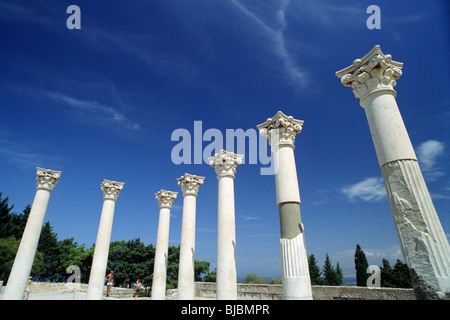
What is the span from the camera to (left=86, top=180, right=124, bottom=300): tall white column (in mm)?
34938

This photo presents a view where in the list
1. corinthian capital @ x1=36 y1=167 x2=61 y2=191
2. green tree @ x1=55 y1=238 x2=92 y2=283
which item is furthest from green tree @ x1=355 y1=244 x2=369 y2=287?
green tree @ x1=55 y1=238 x2=92 y2=283

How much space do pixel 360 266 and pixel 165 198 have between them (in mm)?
98749

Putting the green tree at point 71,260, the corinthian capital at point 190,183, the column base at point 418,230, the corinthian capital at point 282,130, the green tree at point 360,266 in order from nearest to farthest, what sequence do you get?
the column base at point 418,230
the corinthian capital at point 282,130
the corinthian capital at point 190,183
the green tree at point 360,266
the green tree at point 71,260

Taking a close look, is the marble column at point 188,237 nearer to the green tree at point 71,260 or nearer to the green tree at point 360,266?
the green tree at point 360,266

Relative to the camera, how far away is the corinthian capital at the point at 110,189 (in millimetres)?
40438

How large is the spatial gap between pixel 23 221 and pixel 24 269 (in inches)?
4472

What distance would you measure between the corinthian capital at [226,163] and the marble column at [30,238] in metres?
28.0

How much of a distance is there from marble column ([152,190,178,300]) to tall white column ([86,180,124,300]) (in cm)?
710

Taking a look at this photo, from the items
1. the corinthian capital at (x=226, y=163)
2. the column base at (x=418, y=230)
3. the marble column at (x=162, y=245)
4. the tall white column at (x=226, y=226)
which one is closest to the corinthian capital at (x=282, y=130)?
the corinthian capital at (x=226, y=163)

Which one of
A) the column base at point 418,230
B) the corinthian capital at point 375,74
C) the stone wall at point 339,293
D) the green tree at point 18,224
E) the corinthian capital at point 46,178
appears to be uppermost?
the green tree at point 18,224

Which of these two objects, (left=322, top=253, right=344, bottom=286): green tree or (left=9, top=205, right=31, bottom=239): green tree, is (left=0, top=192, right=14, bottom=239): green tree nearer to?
(left=9, top=205, right=31, bottom=239): green tree

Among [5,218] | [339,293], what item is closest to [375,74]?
[339,293]

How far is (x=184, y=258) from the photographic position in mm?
33250
